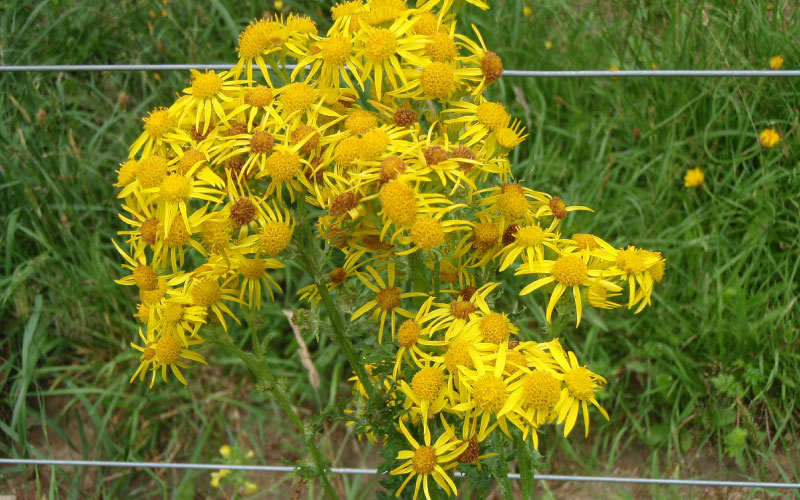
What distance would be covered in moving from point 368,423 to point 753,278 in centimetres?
175

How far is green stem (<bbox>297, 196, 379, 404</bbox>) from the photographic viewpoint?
1.45 m

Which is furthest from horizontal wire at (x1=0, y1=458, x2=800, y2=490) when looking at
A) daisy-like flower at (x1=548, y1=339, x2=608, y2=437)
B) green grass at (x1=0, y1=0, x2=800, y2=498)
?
daisy-like flower at (x1=548, y1=339, x2=608, y2=437)

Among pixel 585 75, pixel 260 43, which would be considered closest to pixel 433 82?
pixel 260 43

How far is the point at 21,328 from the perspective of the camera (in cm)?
296

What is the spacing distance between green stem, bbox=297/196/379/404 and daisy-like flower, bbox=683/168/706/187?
1678 millimetres

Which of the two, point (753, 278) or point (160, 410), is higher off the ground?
point (753, 278)

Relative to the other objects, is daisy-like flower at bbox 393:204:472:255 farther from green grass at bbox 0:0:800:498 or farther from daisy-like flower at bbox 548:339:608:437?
green grass at bbox 0:0:800:498

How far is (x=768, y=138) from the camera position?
2.73 m

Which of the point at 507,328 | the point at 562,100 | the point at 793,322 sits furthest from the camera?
the point at 562,100

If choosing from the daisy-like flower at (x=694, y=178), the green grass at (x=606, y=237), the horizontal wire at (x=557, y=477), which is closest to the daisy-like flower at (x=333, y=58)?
the horizontal wire at (x=557, y=477)

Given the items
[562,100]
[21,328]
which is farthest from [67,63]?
[562,100]

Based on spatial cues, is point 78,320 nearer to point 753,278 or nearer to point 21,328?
point 21,328

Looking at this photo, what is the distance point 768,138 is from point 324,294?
1.94 metres

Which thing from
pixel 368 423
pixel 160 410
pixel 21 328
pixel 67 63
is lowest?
pixel 160 410
